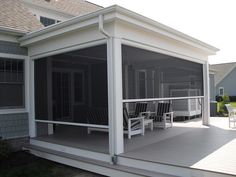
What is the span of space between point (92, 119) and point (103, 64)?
14.7 ft

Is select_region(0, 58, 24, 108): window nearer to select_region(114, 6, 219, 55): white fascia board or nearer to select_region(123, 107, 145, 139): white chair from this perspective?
select_region(123, 107, 145, 139): white chair

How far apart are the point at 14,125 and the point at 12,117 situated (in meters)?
0.26

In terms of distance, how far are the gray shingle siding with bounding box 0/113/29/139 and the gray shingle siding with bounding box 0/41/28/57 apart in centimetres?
195

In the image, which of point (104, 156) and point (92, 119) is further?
point (92, 119)

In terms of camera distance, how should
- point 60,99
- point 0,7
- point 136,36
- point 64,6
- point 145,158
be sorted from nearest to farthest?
point 145,158 < point 136,36 < point 0,7 < point 60,99 < point 64,6

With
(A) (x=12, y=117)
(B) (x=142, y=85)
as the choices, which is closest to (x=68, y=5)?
(B) (x=142, y=85)

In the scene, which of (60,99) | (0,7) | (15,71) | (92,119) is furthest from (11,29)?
(60,99)

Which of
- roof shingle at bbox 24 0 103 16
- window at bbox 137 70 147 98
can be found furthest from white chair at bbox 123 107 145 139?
roof shingle at bbox 24 0 103 16

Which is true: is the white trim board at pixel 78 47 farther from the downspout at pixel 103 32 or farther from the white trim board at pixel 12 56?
the white trim board at pixel 12 56

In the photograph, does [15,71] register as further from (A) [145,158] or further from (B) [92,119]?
(A) [145,158]

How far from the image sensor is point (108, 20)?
5.20 metres

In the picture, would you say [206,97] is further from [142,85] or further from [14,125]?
[14,125]

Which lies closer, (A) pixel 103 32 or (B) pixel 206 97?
(A) pixel 103 32

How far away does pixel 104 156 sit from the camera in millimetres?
5473
